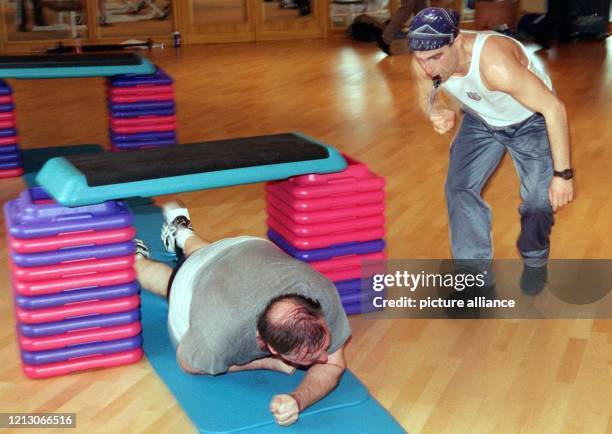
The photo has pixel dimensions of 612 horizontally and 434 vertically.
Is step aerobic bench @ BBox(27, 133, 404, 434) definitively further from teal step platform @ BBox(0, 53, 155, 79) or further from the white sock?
teal step platform @ BBox(0, 53, 155, 79)

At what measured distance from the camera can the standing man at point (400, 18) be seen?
9539 millimetres

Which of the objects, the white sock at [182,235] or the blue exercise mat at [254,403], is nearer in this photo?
the blue exercise mat at [254,403]

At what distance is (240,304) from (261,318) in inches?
5.3

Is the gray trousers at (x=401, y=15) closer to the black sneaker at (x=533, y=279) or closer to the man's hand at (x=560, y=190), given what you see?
the black sneaker at (x=533, y=279)

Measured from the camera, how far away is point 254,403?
2.88m

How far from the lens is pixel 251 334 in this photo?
8.76 ft

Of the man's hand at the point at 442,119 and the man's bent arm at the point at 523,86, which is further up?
the man's bent arm at the point at 523,86

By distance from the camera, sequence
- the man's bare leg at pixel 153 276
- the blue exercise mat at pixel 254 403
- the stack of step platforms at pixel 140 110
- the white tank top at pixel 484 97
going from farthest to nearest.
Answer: the stack of step platforms at pixel 140 110 < the man's bare leg at pixel 153 276 < the white tank top at pixel 484 97 < the blue exercise mat at pixel 254 403

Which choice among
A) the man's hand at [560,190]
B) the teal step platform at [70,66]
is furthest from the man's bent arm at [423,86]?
the teal step platform at [70,66]

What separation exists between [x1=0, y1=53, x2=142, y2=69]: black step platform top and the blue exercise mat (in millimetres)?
2706

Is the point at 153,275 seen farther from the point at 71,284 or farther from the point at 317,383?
the point at 317,383

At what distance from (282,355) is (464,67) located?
4.24 feet

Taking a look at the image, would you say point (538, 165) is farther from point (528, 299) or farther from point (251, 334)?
point (251, 334)

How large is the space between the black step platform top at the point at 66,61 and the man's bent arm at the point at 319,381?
10.9 ft
